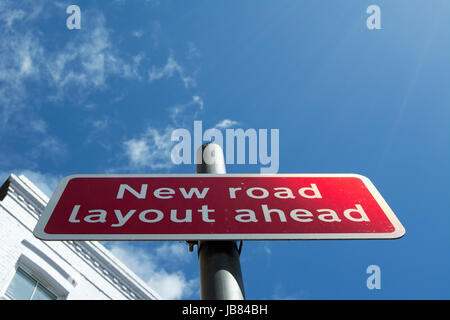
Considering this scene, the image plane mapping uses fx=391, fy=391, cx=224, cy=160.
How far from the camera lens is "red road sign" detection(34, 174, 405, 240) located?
6.54ft

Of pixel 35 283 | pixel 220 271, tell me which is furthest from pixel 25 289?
pixel 220 271

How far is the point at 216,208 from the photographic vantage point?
2.17m

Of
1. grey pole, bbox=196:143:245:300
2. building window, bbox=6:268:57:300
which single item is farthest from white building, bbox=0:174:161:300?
grey pole, bbox=196:143:245:300

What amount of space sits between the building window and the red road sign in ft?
28.6

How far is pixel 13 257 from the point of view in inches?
390

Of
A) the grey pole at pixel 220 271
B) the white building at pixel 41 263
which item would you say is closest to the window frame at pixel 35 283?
the white building at pixel 41 263

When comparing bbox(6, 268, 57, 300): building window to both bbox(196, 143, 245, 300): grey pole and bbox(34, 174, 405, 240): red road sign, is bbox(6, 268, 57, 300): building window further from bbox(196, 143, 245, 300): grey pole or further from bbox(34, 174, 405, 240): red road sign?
bbox(196, 143, 245, 300): grey pole

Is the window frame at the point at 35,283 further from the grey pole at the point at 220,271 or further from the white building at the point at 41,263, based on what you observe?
the grey pole at the point at 220,271

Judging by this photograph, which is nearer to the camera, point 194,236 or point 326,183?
point 194,236

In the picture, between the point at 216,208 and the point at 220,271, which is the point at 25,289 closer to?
the point at 216,208

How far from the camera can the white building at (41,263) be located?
32.5 feet
